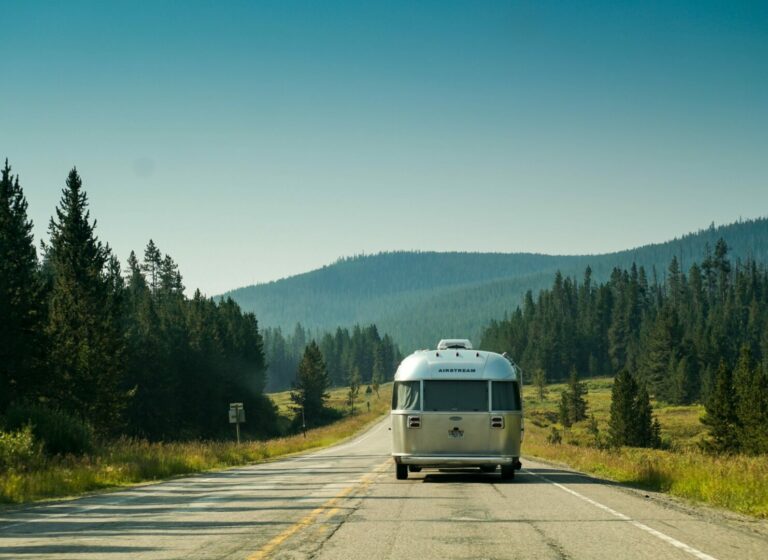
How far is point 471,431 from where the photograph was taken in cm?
2030

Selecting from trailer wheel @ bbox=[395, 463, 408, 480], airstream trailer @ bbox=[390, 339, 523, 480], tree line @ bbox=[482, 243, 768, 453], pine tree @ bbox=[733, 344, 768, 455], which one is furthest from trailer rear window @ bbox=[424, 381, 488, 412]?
tree line @ bbox=[482, 243, 768, 453]

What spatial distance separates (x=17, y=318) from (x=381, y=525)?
128 ft

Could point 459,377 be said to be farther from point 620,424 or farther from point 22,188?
point 620,424

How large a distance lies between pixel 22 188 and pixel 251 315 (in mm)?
83986

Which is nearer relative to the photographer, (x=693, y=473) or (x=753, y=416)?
(x=693, y=473)

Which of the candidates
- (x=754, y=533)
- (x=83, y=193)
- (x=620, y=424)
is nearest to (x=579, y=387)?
(x=620, y=424)

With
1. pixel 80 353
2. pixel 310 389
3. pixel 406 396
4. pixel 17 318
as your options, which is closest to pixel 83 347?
pixel 80 353

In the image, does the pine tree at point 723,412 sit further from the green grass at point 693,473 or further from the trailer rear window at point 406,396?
the trailer rear window at point 406,396

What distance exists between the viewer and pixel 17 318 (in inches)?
1815

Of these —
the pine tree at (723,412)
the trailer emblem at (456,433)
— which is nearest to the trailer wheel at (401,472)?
the trailer emblem at (456,433)

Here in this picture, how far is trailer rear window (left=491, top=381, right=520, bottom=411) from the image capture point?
20656mm

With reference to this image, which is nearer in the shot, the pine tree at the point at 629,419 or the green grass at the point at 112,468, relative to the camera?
the green grass at the point at 112,468

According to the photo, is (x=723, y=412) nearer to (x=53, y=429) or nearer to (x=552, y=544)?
(x=53, y=429)

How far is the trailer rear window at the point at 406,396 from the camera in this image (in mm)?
20766
